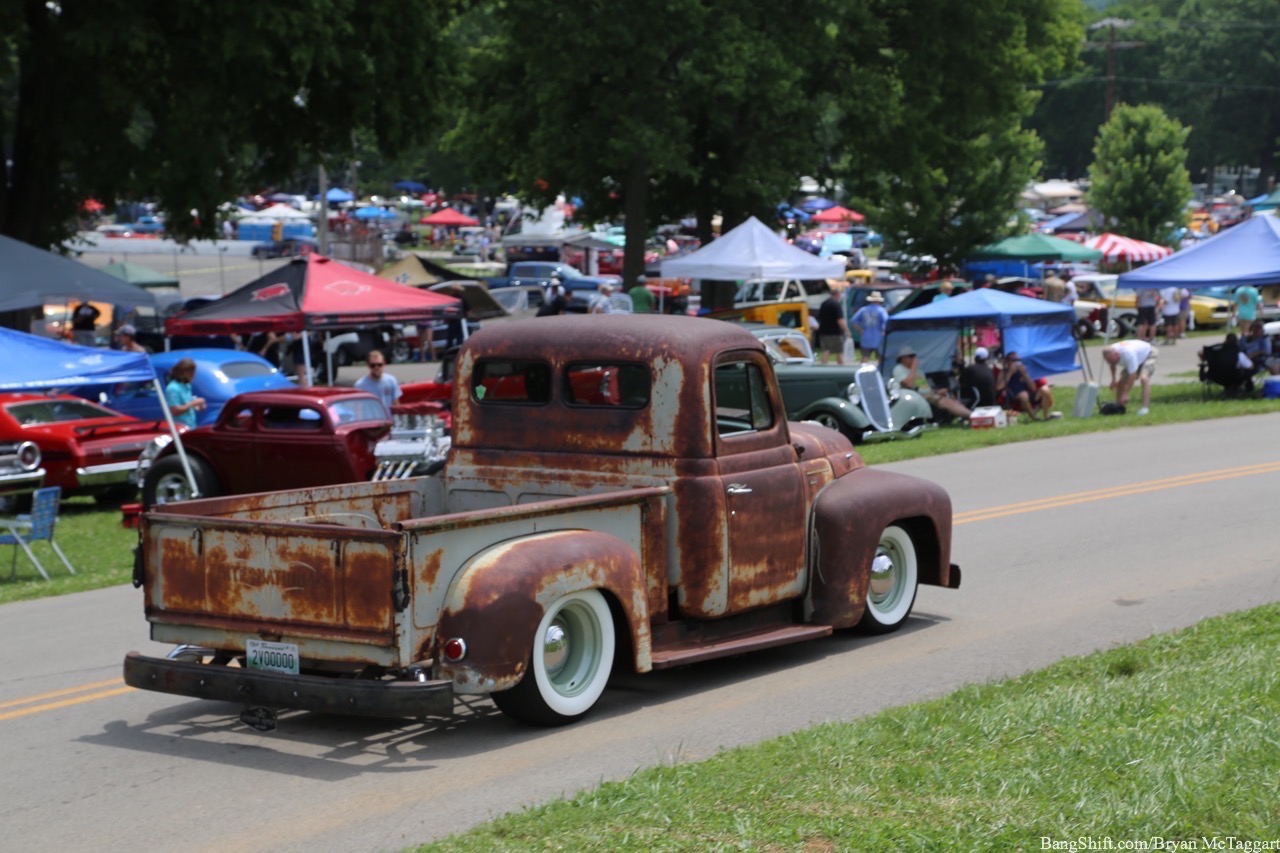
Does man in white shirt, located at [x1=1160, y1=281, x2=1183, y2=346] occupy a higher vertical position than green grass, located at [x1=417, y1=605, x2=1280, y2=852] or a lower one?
higher

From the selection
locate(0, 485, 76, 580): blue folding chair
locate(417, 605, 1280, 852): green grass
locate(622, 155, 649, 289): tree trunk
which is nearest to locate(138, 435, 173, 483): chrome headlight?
locate(0, 485, 76, 580): blue folding chair

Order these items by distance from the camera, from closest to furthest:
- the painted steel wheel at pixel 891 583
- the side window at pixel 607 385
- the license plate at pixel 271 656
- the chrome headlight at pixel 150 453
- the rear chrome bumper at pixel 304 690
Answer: the rear chrome bumper at pixel 304 690 → the license plate at pixel 271 656 → the side window at pixel 607 385 → the painted steel wheel at pixel 891 583 → the chrome headlight at pixel 150 453

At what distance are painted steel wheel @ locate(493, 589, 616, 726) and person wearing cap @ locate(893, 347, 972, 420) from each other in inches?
609

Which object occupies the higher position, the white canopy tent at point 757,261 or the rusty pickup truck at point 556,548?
the white canopy tent at point 757,261

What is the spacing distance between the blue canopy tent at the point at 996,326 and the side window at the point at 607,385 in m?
15.8

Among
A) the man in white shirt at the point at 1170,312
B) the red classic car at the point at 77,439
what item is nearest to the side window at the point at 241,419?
the red classic car at the point at 77,439

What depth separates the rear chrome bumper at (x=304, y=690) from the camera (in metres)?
7.16

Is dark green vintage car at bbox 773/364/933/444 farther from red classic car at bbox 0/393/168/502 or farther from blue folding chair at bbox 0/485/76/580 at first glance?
blue folding chair at bbox 0/485/76/580

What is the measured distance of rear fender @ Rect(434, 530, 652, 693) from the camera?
287 inches

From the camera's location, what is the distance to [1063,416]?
2403 cm

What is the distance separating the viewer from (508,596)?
7.36 metres

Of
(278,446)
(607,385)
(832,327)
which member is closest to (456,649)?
(607,385)

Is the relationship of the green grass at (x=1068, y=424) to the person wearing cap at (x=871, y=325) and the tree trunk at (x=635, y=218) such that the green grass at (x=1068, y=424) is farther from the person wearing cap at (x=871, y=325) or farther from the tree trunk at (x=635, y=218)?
the tree trunk at (x=635, y=218)

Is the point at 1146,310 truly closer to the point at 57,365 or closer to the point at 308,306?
the point at 308,306
